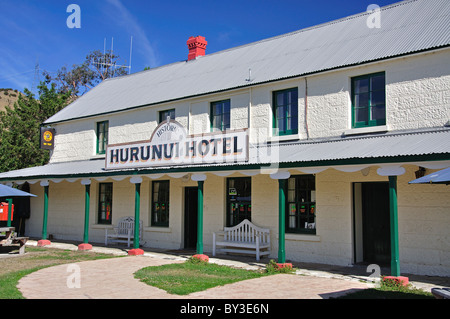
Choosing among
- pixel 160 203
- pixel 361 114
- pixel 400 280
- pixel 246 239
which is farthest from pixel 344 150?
pixel 160 203

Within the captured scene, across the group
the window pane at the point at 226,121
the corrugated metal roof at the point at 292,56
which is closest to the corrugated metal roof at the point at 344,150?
the window pane at the point at 226,121

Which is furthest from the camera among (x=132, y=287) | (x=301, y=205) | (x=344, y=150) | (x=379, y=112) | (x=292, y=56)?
(x=292, y=56)

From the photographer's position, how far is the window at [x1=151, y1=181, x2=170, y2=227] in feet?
50.1

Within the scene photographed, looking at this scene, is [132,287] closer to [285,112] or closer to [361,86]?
[285,112]

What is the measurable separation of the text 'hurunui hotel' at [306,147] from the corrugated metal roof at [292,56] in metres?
0.06

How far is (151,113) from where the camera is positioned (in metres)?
15.8

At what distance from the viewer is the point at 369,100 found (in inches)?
433

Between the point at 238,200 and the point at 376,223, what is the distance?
13.3 ft

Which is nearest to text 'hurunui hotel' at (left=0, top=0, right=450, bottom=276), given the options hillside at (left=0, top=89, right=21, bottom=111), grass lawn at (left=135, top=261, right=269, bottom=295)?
grass lawn at (left=135, top=261, right=269, bottom=295)

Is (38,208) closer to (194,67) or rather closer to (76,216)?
(76,216)

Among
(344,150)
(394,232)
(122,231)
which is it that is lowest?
Answer: (122,231)

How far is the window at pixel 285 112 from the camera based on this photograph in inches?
488

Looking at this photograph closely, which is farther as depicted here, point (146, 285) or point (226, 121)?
point (226, 121)

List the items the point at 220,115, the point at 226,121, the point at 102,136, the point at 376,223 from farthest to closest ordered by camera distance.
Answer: the point at 102,136, the point at 220,115, the point at 226,121, the point at 376,223
